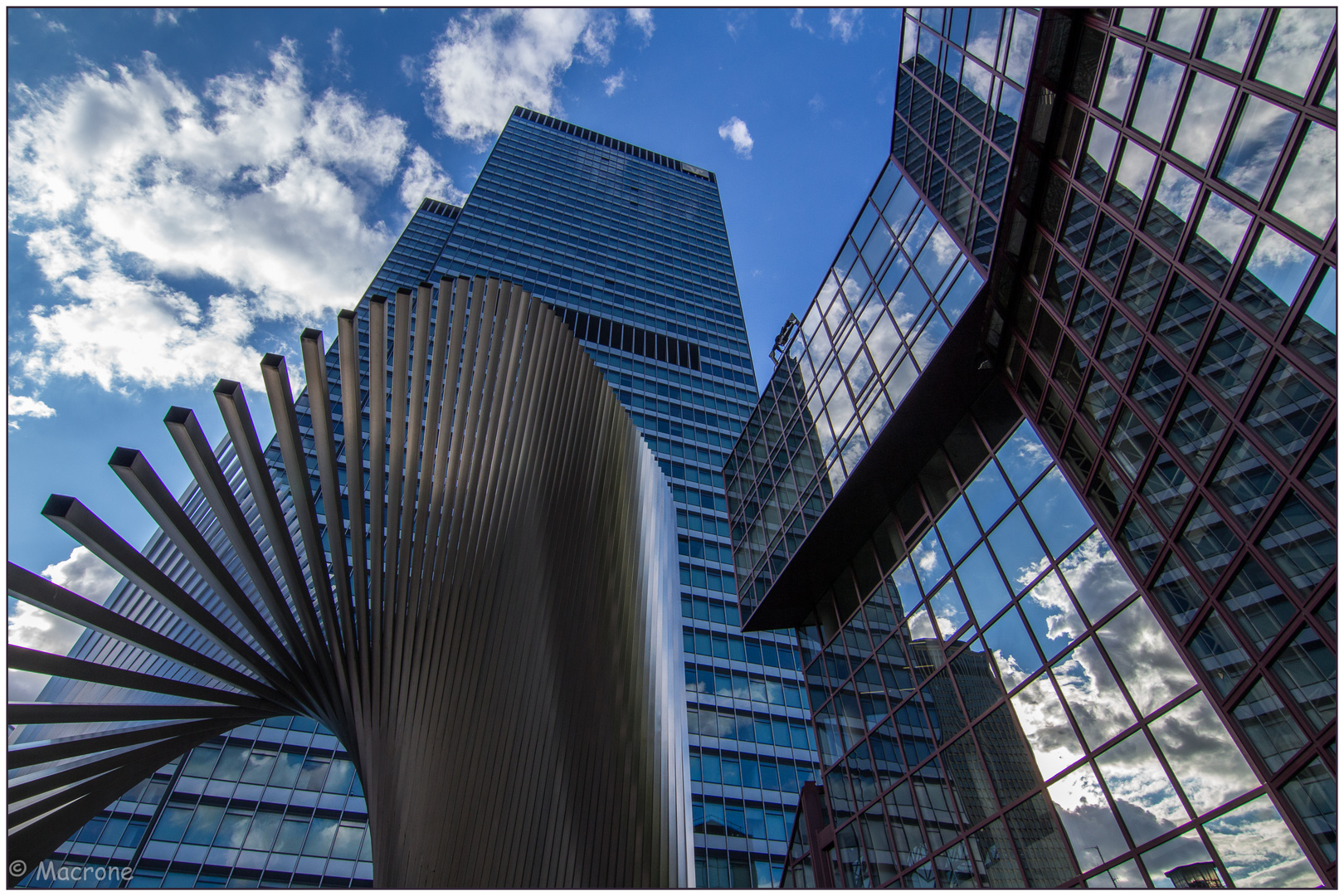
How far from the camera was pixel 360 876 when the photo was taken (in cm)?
3150

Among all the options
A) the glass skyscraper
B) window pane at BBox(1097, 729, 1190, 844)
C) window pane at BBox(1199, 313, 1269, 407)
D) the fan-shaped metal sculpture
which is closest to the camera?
the fan-shaped metal sculpture

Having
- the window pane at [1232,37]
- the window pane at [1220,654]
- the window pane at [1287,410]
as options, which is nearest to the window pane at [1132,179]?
the window pane at [1232,37]

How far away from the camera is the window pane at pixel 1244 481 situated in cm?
835

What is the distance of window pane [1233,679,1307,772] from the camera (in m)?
8.23

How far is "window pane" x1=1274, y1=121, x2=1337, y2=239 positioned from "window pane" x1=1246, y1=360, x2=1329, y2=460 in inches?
62.0

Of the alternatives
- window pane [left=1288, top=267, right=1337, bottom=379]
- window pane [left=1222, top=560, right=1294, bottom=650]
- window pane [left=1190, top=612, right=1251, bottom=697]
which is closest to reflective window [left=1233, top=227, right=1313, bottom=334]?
window pane [left=1288, top=267, right=1337, bottom=379]

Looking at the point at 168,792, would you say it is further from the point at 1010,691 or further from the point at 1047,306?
the point at 1047,306

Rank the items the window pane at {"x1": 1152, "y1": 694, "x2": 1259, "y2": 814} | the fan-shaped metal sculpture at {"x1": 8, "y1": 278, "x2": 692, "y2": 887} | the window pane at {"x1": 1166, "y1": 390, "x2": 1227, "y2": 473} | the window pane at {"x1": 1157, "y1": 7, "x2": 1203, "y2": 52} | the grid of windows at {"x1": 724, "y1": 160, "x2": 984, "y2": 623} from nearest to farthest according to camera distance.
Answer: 1. the fan-shaped metal sculpture at {"x1": 8, "y1": 278, "x2": 692, "y2": 887}
2. the window pane at {"x1": 1157, "y1": 7, "x2": 1203, "y2": 52}
3. the window pane at {"x1": 1152, "y1": 694, "x2": 1259, "y2": 814}
4. the window pane at {"x1": 1166, "y1": 390, "x2": 1227, "y2": 473}
5. the grid of windows at {"x1": 724, "y1": 160, "x2": 984, "y2": 623}

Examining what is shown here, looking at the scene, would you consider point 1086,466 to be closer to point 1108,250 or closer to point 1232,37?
point 1108,250

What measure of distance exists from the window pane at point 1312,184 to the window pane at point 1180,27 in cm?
240

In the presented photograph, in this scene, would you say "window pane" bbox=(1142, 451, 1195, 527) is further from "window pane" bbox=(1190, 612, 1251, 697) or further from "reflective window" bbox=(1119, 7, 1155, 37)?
"reflective window" bbox=(1119, 7, 1155, 37)

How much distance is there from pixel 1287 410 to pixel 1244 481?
1.20 metres

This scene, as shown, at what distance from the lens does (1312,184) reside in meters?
7.25

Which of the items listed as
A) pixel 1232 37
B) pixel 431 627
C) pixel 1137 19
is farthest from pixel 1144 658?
pixel 431 627
